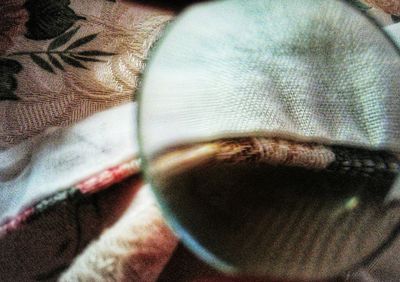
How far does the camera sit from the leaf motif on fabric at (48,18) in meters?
0.62

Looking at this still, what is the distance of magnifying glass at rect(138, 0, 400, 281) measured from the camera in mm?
321

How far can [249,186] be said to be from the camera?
13.6 inches

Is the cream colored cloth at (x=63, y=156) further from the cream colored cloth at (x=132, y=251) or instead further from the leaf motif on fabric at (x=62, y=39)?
the leaf motif on fabric at (x=62, y=39)

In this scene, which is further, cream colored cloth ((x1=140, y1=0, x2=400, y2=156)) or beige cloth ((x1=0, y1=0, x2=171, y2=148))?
beige cloth ((x1=0, y1=0, x2=171, y2=148))

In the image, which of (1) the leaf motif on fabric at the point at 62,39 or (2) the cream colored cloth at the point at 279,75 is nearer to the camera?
(2) the cream colored cloth at the point at 279,75

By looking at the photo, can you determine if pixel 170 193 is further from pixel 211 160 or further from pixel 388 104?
pixel 388 104

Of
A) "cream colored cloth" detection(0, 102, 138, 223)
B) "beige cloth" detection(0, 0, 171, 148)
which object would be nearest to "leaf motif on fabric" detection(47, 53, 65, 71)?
"beige cloth" detection(0, 0, 171, 148)

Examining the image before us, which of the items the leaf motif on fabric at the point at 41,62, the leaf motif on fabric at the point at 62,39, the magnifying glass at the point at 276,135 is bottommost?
the leaf motif on fabric at the point at 41,62

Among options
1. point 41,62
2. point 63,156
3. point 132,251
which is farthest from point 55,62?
point 132,251

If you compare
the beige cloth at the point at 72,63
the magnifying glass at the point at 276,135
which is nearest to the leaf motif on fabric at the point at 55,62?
the beige cloth at the point at 72,63

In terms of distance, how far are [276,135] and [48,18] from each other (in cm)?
45

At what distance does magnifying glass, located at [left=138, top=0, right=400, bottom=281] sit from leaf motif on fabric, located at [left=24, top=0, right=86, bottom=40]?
0.33 m

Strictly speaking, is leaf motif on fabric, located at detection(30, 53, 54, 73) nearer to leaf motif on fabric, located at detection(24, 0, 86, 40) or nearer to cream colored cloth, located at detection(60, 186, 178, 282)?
leaf motif on fabric, located at detection(24, 0, 86, 40)

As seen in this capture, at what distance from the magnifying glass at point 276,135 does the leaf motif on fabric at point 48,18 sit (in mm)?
333
